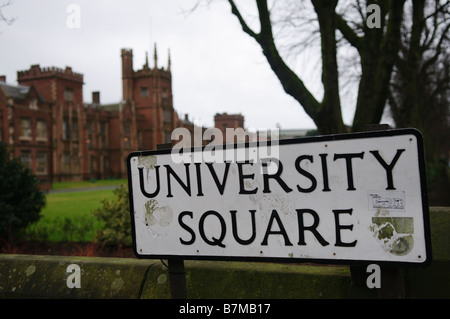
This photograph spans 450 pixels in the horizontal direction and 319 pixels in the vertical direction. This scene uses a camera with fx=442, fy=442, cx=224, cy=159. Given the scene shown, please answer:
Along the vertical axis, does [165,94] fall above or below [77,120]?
above

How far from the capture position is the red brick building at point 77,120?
50.8 metres

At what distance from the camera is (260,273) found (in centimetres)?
290

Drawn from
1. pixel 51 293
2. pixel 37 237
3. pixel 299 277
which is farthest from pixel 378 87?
pixel 37 237

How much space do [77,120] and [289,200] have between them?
61.5 m

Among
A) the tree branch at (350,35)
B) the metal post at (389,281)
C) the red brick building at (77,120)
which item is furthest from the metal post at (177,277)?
the red brick building at (77,120)

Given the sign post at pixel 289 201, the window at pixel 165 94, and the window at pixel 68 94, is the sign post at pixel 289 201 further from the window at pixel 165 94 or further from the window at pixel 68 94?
the window at pixel 165 94

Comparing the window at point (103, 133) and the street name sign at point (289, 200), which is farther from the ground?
the window at point (103, 133)

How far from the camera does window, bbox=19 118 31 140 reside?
165ft

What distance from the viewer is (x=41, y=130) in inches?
2104

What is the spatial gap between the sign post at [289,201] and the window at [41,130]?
54.9 meters

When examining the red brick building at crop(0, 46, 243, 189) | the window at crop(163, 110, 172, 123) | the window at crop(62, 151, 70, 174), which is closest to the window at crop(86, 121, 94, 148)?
the red brick building at crop(0, 46, 243, 189)

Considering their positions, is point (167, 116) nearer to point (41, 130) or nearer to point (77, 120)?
point (77, 120)

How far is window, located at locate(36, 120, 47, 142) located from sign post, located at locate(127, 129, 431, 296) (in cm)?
5486

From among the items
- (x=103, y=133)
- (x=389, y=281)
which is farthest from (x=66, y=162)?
(x=389, y=281)
